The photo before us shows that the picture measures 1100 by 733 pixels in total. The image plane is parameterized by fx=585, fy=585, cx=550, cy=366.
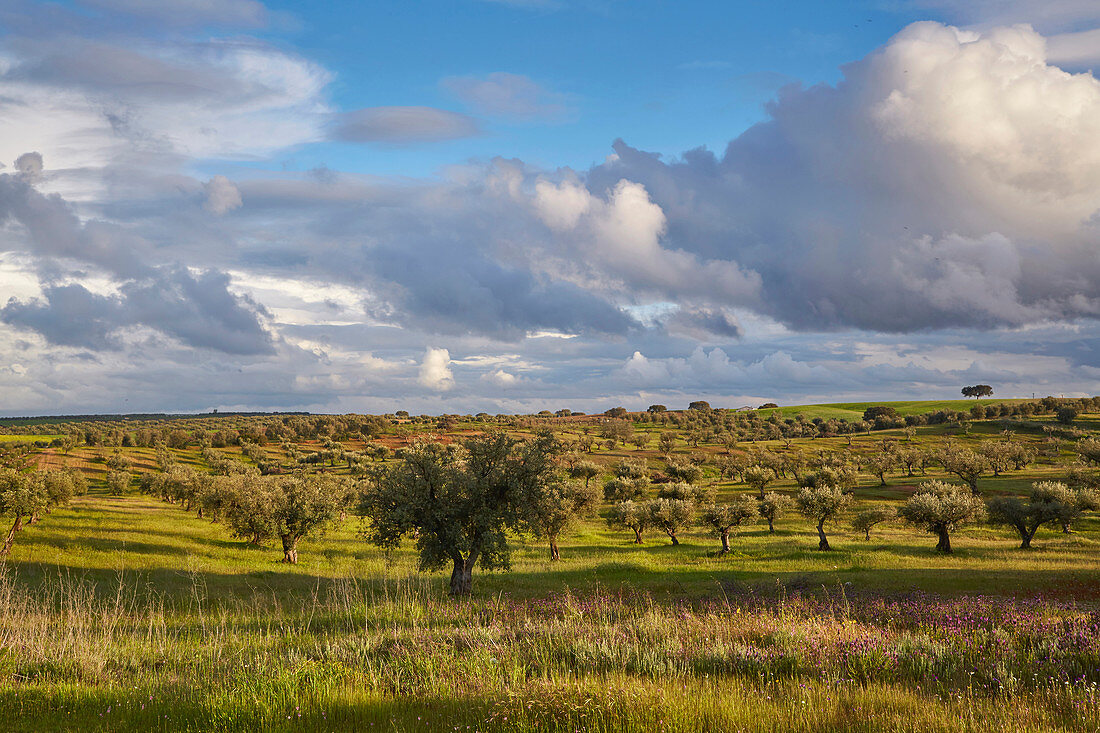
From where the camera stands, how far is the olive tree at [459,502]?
36.0 m

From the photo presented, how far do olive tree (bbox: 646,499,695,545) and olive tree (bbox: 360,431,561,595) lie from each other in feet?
93.0

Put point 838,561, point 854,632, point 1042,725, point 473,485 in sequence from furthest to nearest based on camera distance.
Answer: point 838,561
point 473,485
point 854,632
point 1042,725

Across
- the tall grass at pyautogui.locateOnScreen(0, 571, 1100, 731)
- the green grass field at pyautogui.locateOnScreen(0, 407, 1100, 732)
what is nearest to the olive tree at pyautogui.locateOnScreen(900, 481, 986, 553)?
the green grass field at pyautogui.locateOnScreen(0, 407, 1100, 732)

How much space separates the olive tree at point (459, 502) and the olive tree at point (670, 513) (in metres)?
28.3

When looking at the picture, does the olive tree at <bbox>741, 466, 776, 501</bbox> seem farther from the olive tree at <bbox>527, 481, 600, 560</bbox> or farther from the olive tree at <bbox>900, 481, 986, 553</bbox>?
the olive tree at <bbox>900, 481, 986, 553</bbox>

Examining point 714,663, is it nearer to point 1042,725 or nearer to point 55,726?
point 1042,725

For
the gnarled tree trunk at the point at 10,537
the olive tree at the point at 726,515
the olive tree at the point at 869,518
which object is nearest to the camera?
the gnarled tree trunk at the point at 10,537

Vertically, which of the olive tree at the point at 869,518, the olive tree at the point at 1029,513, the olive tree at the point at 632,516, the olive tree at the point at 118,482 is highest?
the olive tree at the point at 1029,513

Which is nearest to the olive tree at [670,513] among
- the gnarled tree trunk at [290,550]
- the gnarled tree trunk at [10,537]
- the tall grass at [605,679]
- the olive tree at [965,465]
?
the gnarled tree trunk at [290,550]

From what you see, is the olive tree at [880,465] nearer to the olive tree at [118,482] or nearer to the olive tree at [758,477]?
the olive tree at [758,477]

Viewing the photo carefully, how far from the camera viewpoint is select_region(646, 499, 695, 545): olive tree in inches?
2463

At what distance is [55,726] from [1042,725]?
47.8 ft

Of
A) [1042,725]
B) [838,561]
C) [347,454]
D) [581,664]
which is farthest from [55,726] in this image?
[347,454]

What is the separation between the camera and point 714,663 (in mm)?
10969
